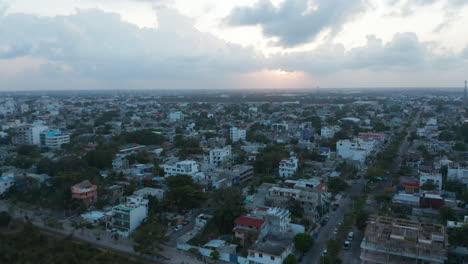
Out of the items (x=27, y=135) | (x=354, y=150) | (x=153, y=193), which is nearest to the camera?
(x=153, y=193)

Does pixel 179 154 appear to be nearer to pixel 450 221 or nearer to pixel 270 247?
pixel 270 247

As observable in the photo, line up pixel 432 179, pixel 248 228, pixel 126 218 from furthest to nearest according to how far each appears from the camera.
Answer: pixel 432 179 < pixel 126 218 < pixel 248 228

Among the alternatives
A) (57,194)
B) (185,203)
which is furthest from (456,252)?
(57,194)

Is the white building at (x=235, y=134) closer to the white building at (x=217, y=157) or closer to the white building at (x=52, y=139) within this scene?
the white building at (x=217, y=157)

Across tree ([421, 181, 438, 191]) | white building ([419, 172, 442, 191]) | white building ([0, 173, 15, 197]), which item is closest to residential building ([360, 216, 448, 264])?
tree ([421, 181, 438, 191])

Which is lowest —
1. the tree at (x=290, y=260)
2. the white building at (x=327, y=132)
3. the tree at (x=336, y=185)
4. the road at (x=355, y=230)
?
the road at (x=355, y=230)

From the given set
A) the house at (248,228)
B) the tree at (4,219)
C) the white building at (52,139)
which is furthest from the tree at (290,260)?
the white building at (52,139)

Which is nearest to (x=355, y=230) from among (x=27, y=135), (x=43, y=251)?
(x=43, y=251)

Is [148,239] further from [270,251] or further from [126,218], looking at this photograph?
[270,251]
